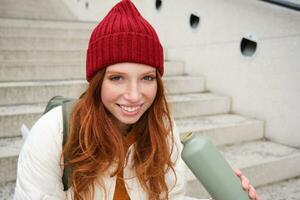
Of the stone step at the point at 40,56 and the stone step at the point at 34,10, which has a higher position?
the stone step at the point at 34,10

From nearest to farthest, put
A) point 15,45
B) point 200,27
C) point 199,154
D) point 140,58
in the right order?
point 199,154
point 140,58
point 15,45
point 200,27

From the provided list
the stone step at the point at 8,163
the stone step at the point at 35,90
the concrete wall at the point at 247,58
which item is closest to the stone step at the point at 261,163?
the concrete wall at the point at 247,58

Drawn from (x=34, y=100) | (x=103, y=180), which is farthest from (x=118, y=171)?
(x=34, y=100)

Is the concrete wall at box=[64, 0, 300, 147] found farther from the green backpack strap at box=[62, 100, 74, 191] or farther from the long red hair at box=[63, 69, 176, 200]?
the green backpack strap at box=[62, 100, 74, 191]

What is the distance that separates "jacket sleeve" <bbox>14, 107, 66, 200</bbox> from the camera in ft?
3.59

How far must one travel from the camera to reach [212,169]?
Result: 3.44 ft

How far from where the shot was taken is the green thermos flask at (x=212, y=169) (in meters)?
1.04

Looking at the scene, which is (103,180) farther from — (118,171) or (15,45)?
(15,45)

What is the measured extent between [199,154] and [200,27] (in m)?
2.78

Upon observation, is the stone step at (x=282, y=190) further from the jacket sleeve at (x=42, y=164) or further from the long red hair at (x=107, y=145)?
the jacket sleeve at (x=42, y=164)

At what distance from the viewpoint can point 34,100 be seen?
8.93 feet

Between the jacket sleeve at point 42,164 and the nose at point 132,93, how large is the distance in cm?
Answer: 26

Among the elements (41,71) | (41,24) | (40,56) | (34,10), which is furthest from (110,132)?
(34,10)

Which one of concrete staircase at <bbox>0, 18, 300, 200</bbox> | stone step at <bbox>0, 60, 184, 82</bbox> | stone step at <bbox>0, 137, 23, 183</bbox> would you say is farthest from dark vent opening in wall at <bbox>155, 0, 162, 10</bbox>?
stone step at <bbox>0, 137, 23, 183</bbox>
